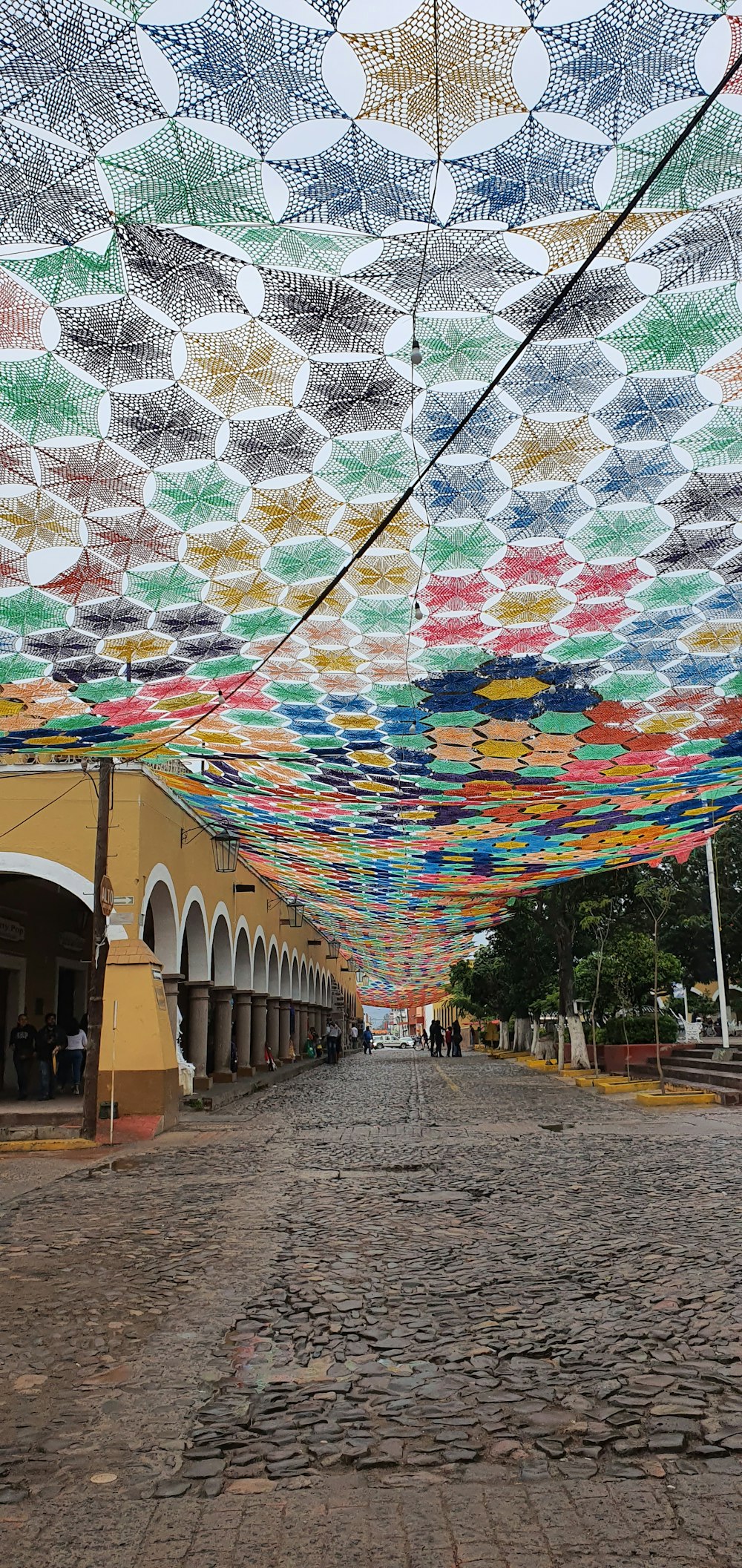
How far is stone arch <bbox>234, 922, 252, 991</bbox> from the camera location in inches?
914

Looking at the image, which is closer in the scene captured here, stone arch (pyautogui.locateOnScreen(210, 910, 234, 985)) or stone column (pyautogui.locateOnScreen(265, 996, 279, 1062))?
stone arch (pyautogui.locateOnScreen(210, 910, 234, 985))

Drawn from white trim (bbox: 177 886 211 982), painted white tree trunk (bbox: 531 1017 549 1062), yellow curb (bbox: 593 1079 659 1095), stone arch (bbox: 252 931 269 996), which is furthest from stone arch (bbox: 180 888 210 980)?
painted white tree trunk (bbox: 531 1017 549 1062)

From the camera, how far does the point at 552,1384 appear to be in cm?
364

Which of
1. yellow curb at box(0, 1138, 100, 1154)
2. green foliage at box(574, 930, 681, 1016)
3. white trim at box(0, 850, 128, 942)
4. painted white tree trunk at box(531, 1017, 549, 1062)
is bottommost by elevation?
yellow curb at box(0, 1138, 100, 1154)

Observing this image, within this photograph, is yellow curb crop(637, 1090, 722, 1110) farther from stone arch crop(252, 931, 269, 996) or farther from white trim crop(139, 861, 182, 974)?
stone arch crop(252, 931, 269, 996)

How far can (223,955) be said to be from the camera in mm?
21000

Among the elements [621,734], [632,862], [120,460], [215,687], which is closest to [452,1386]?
[120,460]

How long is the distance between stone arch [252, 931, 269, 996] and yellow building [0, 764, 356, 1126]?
0.06 metres

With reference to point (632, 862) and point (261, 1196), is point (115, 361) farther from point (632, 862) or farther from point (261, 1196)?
point (632, 862)

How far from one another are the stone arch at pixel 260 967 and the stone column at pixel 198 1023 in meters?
6.12

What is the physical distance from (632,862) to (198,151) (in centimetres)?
1548

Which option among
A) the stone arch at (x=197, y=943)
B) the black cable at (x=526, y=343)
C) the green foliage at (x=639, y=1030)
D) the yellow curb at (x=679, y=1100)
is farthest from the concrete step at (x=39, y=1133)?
the green foliage at (x=639, y=1030)

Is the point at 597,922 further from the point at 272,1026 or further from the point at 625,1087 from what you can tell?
the point at 272,1026

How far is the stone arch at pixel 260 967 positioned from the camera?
980 inches
